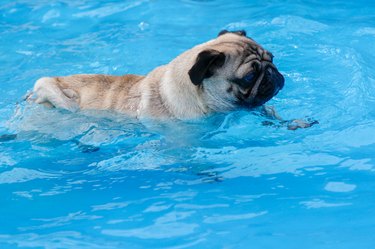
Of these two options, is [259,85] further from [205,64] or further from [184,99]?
[184,99]

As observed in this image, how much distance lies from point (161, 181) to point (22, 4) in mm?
6740

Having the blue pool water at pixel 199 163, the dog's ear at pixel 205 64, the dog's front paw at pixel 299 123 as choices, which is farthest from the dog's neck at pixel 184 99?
the dog's front paw at pixel 299 123

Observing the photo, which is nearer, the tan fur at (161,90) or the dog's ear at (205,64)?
the dog's ear at (205,64)

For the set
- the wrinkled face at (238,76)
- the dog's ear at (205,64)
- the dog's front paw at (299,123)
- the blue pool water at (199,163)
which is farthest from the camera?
the dog's front paw at (299,123)

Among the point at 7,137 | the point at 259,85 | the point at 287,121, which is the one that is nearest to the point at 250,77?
the point at 259,85

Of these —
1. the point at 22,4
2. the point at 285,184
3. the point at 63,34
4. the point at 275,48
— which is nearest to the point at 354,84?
the point at 275,48

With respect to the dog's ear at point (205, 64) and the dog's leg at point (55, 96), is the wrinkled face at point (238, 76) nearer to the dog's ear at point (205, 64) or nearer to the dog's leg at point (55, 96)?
the dog's ear at point (205, 64)

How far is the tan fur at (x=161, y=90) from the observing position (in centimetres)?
627

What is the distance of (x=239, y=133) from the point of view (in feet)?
22.2

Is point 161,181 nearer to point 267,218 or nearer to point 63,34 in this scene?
point 267,218

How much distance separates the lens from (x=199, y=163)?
6137mm

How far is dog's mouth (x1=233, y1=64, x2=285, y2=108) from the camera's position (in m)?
6.13

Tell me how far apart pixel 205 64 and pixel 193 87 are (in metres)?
0.43

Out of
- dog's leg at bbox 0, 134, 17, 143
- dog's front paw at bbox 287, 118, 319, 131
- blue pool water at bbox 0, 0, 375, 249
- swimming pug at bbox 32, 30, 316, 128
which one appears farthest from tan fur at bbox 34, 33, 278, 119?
dog's front paw at bbox 287, 118, 319, 131
